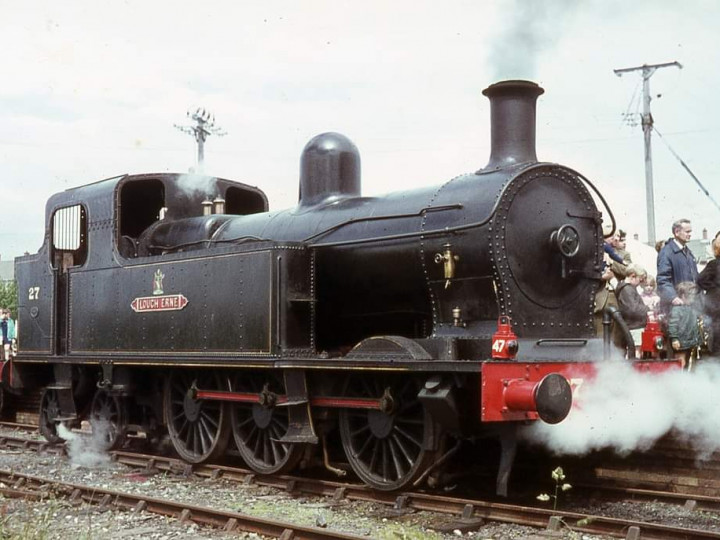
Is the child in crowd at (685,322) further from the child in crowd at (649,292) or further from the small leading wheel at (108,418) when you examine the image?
the small leading wheel at (108,418)

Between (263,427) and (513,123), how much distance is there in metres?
3.38

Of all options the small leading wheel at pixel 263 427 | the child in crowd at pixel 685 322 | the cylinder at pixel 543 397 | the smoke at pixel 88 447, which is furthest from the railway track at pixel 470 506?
the child in crowd at pixel 685 322

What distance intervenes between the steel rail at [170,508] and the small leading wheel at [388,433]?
1209mm

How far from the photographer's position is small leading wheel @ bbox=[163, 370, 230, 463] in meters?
8.62

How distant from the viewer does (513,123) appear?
7.01m

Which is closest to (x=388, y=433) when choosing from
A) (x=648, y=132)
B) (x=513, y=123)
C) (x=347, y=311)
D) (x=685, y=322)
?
(x=347, y=311)

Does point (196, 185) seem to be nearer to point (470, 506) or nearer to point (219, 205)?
point (219, 205)

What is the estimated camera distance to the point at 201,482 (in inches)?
327

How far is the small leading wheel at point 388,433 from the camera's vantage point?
6.80 meters

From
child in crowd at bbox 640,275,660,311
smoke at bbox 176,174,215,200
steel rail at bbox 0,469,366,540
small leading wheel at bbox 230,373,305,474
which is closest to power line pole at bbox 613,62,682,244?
child in crowd at bbox 640,275,660,311

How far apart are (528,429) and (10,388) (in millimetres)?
7457

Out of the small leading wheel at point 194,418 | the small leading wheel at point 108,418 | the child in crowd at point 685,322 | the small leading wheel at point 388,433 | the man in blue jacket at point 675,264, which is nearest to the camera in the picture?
the small leading wheel at point 388,433

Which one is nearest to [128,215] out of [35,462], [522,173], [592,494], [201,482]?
[35,462]

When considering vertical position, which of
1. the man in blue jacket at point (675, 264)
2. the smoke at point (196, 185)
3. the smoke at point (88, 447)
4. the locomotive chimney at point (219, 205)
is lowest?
the smoke at point (88, 447)
